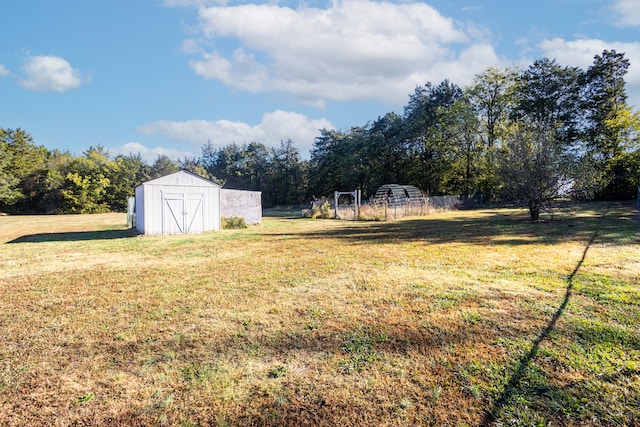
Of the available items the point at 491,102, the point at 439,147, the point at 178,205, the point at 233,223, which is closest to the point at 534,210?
the point at 233,223

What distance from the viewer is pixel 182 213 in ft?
41.9

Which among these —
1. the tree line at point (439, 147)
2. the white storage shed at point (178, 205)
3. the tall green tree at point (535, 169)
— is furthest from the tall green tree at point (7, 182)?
the tall green tree at point (535, 169)

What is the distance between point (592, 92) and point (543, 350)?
3410cm

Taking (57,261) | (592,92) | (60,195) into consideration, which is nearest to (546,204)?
(57,261)

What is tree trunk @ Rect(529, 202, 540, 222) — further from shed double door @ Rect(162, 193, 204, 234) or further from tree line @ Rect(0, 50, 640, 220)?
shed double door @ Rect(162, 193, 204, 234)

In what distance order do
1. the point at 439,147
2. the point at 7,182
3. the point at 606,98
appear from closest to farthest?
1. the point at 606,98
2. the point at 439,147
3. the point at 7,182

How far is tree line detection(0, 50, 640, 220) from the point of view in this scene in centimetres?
2591

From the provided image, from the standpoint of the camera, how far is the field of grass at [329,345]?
205 cm

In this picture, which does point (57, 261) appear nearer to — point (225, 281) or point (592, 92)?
point (225, 281)

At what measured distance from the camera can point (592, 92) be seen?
27.0 metres

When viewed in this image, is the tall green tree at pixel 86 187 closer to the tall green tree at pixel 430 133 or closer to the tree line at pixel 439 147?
the tree line at pixel 439 147

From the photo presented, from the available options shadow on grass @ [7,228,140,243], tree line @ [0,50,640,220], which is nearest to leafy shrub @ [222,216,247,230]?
shadow on grass @ [7,228,140,243]

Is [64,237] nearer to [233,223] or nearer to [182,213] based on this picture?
[182,213]

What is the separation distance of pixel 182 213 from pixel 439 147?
2428 centimetres
